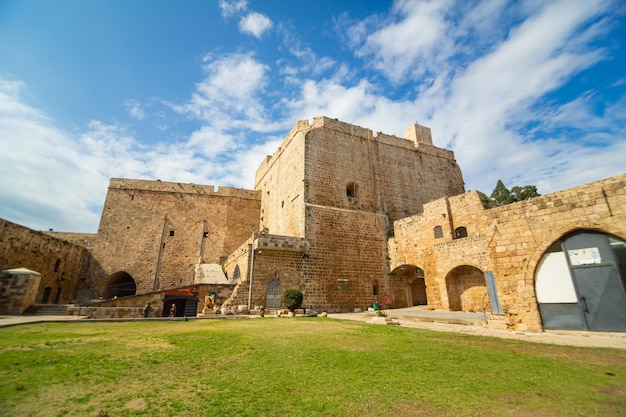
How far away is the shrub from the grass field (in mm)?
7270

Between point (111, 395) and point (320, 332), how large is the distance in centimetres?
505

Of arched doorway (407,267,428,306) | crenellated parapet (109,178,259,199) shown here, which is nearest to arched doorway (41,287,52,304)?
crenellated parapet (109,178,259,199)

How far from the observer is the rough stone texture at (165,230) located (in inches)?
863

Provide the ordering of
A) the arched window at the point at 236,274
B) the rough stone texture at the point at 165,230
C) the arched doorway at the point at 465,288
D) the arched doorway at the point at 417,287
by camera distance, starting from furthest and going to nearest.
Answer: the rough stone texture at the point at 165,230
the arched doorway at the point at 417,287
the arched window at the point at 236,274
the arched doorway at the point at 465,288

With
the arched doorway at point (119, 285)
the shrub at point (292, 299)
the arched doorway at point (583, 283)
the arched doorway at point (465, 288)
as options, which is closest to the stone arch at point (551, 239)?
the arched doorway at point (583, 283)

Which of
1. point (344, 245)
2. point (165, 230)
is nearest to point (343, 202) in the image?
point (344, 245)

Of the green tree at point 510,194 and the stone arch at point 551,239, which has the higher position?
the green tree at point 510,194

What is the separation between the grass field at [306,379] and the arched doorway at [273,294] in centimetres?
844

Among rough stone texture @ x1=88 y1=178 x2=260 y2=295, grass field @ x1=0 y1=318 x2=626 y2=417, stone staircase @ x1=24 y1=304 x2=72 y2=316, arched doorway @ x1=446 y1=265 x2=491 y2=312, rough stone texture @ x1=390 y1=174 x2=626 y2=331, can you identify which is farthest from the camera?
rough stone texture @ x1=88 y1=178 x2=260 y2=295

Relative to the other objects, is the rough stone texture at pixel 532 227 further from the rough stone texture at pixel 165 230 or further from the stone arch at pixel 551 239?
the rough stone texture at pixel 165 230

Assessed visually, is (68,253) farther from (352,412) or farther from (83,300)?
(352,412)

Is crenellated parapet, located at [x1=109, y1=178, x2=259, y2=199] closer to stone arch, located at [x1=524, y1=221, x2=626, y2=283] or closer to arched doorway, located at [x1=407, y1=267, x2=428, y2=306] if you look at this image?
arched doorway, located at [x1=407, y1=267, x2=428, y2=306]

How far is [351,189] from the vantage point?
18.9 meters

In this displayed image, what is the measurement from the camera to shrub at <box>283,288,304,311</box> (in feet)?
42.2
